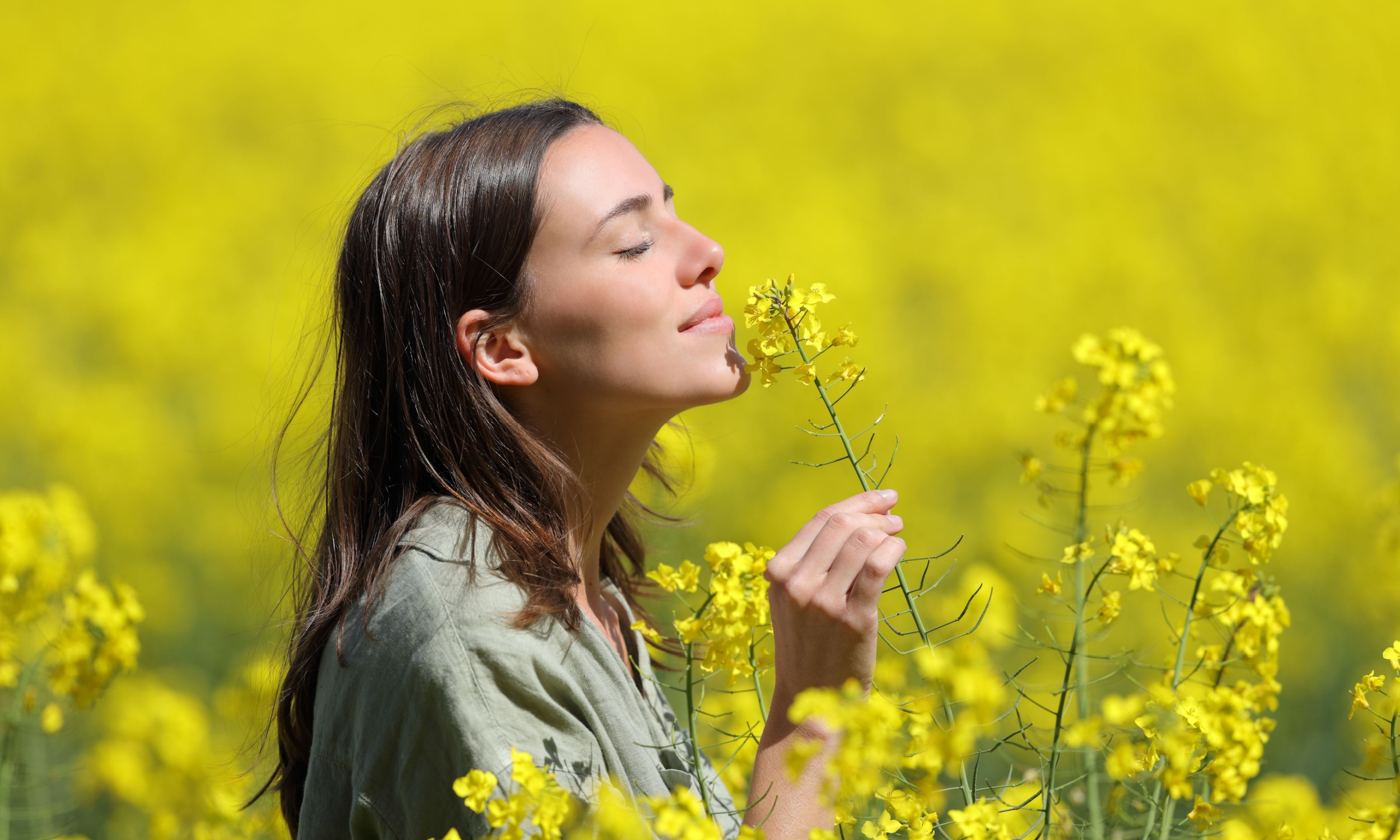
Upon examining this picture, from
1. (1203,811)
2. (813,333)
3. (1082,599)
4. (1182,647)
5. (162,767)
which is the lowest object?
(162,767)

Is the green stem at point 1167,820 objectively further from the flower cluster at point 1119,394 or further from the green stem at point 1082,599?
the flower cluster at point 1119,394

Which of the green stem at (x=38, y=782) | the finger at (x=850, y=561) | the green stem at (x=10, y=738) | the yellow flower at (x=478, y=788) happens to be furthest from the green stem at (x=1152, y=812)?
the green stem at (x=38, y=782)

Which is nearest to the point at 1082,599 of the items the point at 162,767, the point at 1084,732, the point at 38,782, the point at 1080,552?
the point at 1080,552

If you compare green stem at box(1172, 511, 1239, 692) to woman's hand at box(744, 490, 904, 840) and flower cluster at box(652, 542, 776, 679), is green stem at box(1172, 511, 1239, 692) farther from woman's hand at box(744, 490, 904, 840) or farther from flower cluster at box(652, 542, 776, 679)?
flower cluster at box(652, 542, 776, 679)

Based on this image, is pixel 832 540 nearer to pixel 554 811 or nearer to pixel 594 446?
pixel 554 811

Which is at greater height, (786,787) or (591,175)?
(591,175)

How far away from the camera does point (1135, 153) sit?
23.6ft

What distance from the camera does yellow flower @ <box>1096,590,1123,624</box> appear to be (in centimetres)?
110

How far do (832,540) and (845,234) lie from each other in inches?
196

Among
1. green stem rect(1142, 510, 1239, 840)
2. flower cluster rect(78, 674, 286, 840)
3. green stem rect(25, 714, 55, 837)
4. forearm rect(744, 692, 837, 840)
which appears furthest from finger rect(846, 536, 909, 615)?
flower cluster rect(78, 674, 286, 840)

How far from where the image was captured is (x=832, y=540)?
1128mm

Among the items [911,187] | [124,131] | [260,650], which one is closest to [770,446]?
[260,650]

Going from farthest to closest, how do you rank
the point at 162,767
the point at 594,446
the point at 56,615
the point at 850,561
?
the point at 162,767 → the point at 56,615 → the point at 594,446 → the point at 850,561

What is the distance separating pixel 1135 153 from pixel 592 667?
672 cm
